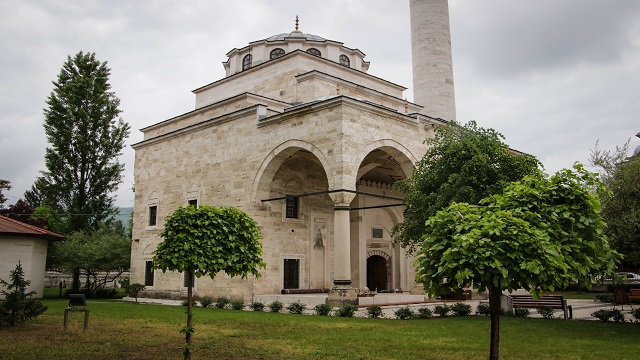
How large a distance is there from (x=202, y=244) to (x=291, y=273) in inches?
447

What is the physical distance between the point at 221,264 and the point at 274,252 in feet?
34.2

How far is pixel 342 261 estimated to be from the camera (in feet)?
45.3

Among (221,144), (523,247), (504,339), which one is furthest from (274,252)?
(523,247)

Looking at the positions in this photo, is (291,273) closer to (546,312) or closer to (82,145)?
(546,312)

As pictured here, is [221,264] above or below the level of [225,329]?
above

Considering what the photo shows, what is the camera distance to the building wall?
60.5 ft

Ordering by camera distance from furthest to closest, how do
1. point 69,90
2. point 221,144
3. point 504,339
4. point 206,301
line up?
1. point 69,90
2. point 221,144
3. point 206,301
4. point 504,339

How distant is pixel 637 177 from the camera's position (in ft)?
33.3

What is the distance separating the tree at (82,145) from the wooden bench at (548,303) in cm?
2094

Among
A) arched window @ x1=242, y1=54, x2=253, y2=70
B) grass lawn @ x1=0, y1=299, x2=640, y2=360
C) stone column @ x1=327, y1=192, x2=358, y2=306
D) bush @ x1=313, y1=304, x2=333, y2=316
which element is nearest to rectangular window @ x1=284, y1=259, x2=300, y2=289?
stone column @ x1=327, y1=192, x2=358, y2=306

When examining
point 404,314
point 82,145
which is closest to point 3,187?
point 82,145

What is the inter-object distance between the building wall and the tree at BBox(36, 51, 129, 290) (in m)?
5.75

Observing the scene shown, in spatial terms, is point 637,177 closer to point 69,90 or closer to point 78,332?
point 78,332

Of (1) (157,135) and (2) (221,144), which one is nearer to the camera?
(2) (221,144)
